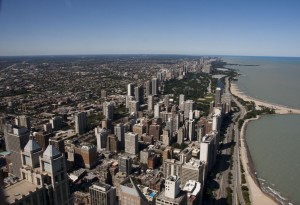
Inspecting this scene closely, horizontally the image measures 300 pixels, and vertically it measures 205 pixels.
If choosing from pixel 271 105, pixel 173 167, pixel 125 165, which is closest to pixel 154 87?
pixel 271 105

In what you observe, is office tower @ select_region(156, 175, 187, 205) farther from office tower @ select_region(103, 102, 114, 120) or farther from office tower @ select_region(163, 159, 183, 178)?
office tower @ select_region(103, 102, 114, 120)

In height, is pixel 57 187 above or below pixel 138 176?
above

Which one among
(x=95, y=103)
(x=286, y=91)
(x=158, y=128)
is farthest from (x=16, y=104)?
(x=286, y=91)

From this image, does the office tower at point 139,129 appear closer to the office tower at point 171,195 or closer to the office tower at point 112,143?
the office tower at point 112,143

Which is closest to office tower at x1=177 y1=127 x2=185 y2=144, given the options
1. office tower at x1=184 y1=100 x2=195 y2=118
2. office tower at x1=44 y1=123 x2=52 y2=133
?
office tower at x1=184 y1=100 x2=195 y2=118

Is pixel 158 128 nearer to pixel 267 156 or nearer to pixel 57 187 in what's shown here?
pixel 267 156

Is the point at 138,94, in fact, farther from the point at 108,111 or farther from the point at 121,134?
the point at 121,134

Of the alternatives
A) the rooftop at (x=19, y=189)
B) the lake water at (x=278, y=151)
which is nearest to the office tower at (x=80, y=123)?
the lake water at (x=278, y=151)
